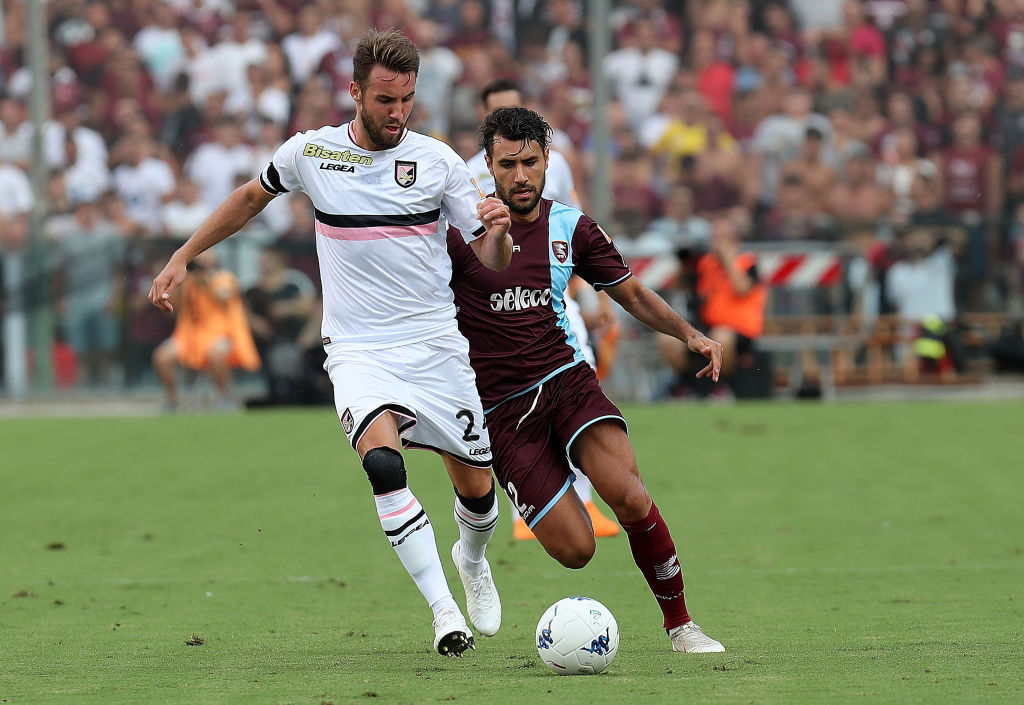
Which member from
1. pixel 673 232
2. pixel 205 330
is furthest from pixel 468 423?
pixel 673 232

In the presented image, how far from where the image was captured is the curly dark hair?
6.16m

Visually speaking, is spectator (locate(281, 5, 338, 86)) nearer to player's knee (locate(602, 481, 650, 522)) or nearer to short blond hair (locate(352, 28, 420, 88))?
short blond hair (locate(352, 28, 420, 88))

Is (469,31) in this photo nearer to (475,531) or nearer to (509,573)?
(509,573)

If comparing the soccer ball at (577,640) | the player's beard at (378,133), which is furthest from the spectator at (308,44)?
the soccer ball at (577,640)

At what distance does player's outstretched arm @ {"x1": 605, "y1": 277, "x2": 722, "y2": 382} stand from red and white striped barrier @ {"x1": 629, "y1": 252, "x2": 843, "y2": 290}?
A: 1061cm

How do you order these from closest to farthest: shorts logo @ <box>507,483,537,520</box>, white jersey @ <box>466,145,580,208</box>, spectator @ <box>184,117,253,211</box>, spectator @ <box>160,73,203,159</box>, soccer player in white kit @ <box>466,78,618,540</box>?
shorts logo @ <box>507,483,537,520</box> → soccer player in white kit @ <box>466,78,618,540</box> → white jersey @ <box>466,145,580,208</box> → spectator @ <box>184,117,253,211</box> → spectator @ <box>160,73,203,159</box>

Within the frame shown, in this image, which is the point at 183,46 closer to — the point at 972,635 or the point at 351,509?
the point at 351,509

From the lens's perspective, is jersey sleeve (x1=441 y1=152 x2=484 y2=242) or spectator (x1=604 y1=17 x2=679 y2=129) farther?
spectator (x1=604 y1=17 x2=679 y2=129)

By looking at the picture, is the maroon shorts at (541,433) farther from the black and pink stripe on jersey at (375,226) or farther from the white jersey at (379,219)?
the black and pink stripe on jersey at (375,226)

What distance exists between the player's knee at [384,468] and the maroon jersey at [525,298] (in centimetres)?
74

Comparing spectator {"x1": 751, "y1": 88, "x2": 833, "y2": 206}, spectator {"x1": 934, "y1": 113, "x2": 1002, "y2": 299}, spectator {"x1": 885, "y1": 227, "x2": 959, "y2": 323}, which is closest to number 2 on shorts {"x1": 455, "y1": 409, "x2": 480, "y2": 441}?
spectator {"x1": 885, "y1": 227, "x2": 959, "y2": 323}

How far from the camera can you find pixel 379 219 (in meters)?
6.16

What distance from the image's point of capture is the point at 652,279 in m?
16.9

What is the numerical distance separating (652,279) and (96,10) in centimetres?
845
